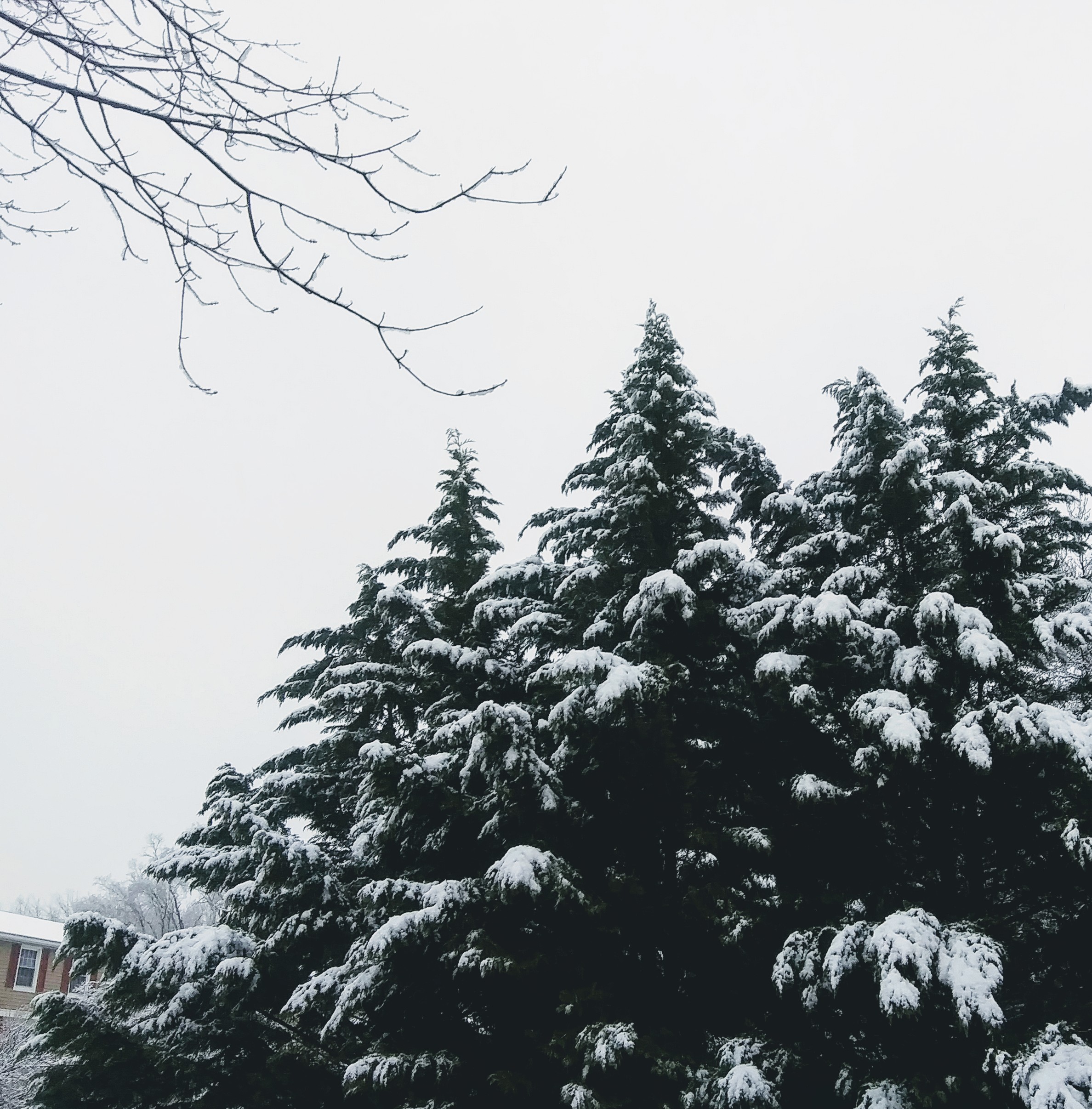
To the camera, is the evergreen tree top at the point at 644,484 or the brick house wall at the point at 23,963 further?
the brick house wall at the point at 23,963

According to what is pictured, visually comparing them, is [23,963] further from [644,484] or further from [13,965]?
[644,484]

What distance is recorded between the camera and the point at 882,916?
7719 mm

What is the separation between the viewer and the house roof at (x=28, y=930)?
32656 millimetres

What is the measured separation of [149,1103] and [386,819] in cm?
429

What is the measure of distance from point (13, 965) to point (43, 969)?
50.9 inches

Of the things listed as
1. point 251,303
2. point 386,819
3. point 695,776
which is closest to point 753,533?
point 695,776

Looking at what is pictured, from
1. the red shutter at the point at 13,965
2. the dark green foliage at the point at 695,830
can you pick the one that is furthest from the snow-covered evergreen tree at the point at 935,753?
the red shutter at the point at 13,965

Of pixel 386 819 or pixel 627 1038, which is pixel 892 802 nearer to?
pixel 627 1038

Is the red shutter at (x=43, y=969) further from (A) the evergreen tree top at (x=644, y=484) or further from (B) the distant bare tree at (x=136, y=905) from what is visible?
(A) the evergreen tree top at (x=644, y=484)

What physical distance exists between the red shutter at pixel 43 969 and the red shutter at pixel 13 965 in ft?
2.98

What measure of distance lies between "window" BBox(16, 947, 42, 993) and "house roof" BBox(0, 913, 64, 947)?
556mm

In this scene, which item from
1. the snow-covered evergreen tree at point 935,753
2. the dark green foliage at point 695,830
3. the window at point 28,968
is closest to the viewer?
the snow-covered evergreen tree at point 935,753

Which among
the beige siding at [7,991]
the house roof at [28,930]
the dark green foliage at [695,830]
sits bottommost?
the beige siding at [7,991]

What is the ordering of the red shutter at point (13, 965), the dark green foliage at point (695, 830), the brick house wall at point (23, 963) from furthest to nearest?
the red shutter at point (13, 965)
the brick house wall at point (23, 963)
the dark green foliage at point (695, 830)
